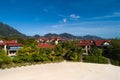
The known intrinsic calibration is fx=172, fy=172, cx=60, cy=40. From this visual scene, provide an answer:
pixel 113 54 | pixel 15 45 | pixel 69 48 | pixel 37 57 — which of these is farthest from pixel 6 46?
pixel 113 54

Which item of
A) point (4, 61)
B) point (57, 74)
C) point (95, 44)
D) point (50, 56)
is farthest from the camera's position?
point (95, 44)

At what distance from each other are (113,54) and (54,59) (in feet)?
55.1

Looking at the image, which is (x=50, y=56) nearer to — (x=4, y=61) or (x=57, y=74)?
(x=4, y=61)

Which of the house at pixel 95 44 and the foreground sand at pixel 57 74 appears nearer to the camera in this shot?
the foreground sand at pixel 57 74

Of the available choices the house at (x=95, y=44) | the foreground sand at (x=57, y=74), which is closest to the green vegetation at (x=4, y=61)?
the foreground sand at (x=57, y=74)

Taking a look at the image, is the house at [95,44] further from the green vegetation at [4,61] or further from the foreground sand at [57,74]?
the green vegetation at [4,61]

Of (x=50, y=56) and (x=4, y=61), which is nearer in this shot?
(x=4, y=61)

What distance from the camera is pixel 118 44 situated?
45.6 metres

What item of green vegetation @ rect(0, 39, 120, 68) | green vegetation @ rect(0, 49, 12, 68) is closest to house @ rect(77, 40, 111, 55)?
green vegetation @ rect(0, 39, 120, 68)

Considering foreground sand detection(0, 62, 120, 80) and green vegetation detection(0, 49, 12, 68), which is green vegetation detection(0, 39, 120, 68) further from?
foreground sand detection(0, 62, 120, 80)

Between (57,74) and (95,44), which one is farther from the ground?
(95,44)

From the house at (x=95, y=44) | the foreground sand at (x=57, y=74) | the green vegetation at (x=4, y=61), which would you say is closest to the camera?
the foreground sand at (x=57, y=74)

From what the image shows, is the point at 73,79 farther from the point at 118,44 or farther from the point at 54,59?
the point at 118,44

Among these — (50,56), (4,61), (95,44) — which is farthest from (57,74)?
(95,44)
